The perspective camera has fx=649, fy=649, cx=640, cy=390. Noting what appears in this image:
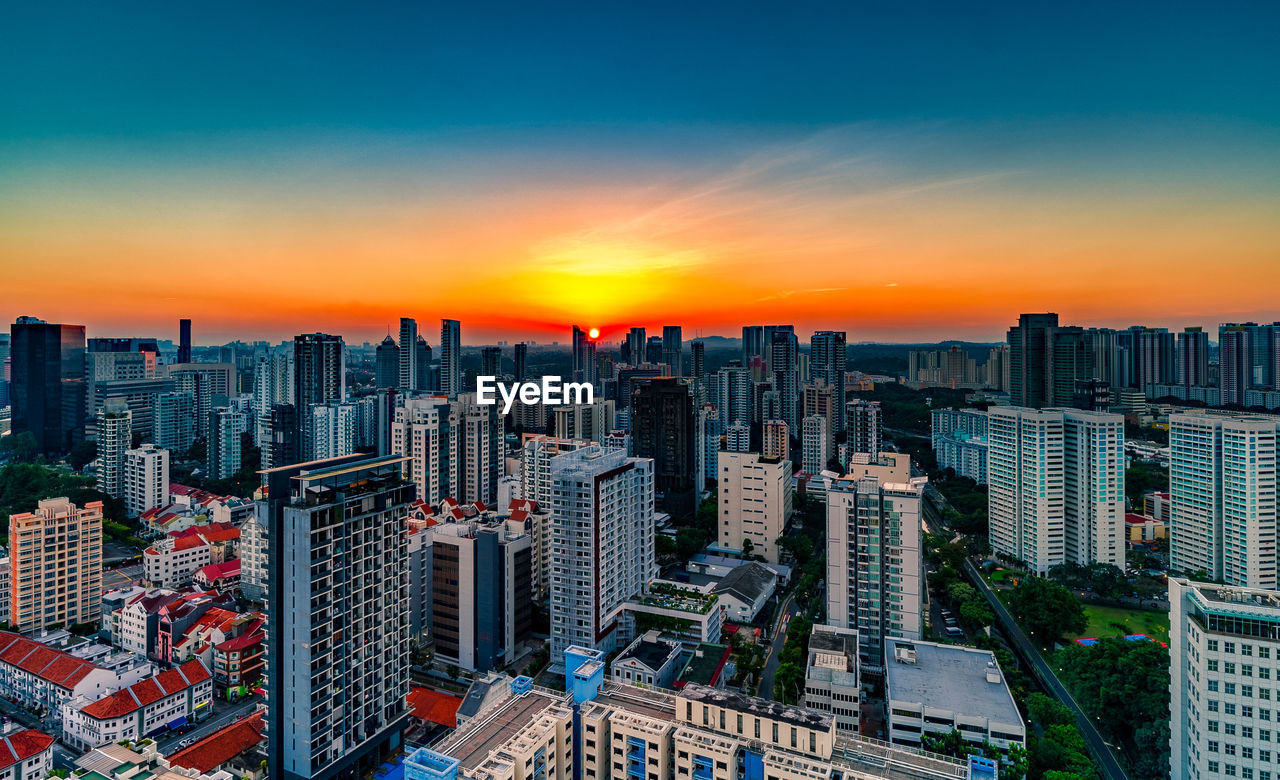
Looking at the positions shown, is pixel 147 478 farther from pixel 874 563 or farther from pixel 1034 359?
pixel 1034 359

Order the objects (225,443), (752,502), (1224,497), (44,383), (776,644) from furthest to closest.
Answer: (44,383), (225,443), (752,502), (1224,497), (776,644)

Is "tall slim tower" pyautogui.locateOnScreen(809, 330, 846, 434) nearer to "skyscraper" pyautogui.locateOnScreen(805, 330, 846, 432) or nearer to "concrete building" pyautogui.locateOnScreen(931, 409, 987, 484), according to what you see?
"skyscraper" pyautogui.locateOnScreen(805, 330, 846, 432)

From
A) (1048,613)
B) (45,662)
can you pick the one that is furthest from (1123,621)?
(45,662)

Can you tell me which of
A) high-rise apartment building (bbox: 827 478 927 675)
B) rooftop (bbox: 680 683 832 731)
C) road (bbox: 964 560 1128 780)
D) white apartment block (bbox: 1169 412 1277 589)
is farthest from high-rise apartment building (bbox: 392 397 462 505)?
white apartment block (bbox: 1169 412 1277 589)

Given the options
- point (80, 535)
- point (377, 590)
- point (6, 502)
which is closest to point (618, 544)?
point (377, 590)

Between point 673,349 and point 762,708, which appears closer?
point 762,708

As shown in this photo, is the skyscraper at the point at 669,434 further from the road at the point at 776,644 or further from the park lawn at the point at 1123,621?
the park lawn at the point at 1123,621
